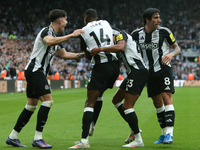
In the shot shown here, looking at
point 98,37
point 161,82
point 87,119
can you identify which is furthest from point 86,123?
point 161,82

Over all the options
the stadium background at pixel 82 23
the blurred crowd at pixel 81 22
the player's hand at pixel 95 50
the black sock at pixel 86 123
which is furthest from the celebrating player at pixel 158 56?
the stadium background at pixel 82 23

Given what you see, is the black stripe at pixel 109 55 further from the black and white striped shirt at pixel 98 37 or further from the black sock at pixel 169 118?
the black sock at pixel 169 118

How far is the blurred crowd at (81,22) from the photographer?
34625 millimetres

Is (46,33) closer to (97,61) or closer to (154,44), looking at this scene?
(97,61)

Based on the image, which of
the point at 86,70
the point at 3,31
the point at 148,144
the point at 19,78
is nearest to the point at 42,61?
the point at 148,144

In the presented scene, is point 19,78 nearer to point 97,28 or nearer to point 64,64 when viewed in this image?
point 64,64

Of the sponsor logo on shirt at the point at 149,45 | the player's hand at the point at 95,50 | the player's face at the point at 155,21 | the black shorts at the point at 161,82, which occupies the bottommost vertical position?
the black shorts at the point at 161,82

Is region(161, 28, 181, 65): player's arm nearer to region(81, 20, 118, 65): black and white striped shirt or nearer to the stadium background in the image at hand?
region(81, 20, 118, 65): black and white striped shirt

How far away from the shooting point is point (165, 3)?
48.4m

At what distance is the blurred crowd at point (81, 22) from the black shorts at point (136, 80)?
23.8 meters

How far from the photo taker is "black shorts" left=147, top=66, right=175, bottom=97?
5520 millimetres

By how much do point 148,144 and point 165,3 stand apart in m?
45.6

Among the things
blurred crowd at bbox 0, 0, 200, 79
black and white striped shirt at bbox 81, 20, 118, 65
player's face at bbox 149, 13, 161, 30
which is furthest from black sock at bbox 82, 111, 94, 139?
blurred crowd at bbox 0, 0, 200, 79

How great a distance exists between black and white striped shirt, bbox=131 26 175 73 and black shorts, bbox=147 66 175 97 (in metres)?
0.09
